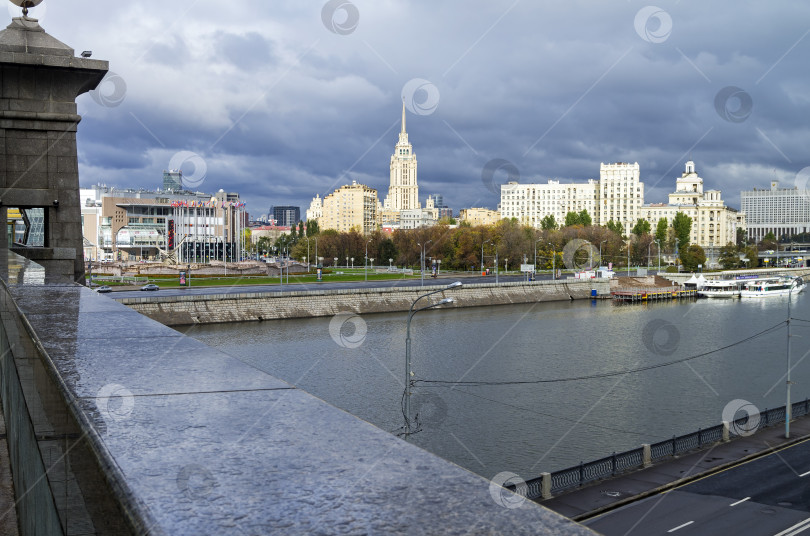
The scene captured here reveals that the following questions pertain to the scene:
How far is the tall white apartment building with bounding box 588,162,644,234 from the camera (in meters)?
141

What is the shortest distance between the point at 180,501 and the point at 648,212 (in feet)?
486

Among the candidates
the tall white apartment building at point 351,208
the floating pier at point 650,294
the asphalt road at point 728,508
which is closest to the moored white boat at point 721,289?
the floating pier at point 650,294

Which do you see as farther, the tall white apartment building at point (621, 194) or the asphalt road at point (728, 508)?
the tall white apartment building at point (621, 194)

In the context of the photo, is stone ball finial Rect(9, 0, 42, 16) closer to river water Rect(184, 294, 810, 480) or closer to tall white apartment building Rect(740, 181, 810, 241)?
river water Rect(184, 294, 810, 480)

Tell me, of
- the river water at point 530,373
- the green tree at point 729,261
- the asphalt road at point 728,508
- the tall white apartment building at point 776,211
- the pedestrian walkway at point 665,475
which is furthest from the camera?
the tall white apartment building at point 776,211

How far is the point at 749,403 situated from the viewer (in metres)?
21.4

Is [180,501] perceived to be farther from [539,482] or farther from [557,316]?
[557,316]

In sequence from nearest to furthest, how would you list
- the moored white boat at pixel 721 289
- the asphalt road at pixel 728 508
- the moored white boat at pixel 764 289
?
the asphalt road at pixel 728 508, the moored white boat at pixel 764 289, the moored white boat at pixel 721 289

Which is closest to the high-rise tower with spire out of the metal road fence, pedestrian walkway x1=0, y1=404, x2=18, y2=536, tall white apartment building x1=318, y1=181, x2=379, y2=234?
tall white apartment building x1=318, y1=181, x2=379, y2=234

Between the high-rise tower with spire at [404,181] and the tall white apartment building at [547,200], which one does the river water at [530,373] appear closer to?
the tall white apartment building at [547,200]

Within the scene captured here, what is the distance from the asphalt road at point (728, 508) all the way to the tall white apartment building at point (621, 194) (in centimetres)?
13069

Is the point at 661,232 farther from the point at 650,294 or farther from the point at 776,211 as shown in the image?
the point at 776,211

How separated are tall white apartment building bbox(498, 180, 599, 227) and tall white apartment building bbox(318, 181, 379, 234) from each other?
102 feet

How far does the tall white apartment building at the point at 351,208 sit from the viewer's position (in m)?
160
